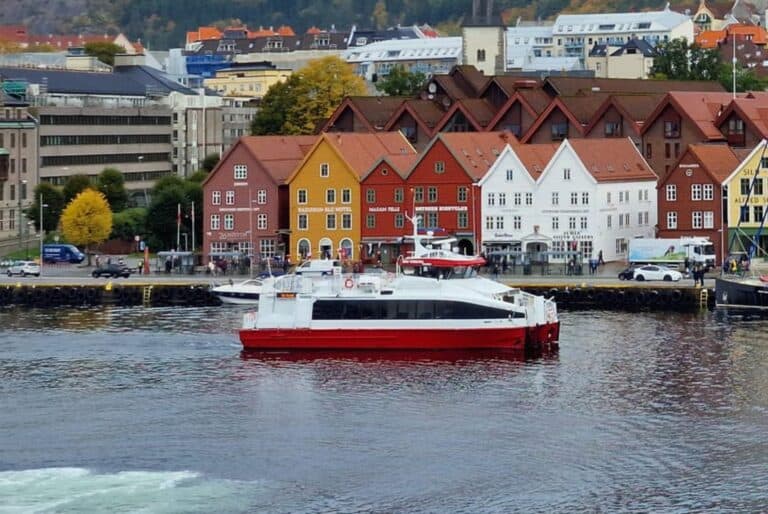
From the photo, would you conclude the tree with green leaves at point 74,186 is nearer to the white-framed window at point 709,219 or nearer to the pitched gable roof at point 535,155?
the pitched gable roof at point 535,155

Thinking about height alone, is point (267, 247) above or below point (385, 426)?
above

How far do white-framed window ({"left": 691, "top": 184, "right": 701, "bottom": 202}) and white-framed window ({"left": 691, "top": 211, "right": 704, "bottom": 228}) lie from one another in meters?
0.65

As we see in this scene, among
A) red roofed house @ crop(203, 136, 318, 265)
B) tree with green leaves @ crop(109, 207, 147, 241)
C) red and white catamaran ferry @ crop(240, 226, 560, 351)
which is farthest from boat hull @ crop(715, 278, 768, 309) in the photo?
tree with green leaves @ crop(109, 207, 147, 241)

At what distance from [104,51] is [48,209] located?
73992 mm

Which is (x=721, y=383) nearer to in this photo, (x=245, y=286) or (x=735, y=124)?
(x=245, y=286)

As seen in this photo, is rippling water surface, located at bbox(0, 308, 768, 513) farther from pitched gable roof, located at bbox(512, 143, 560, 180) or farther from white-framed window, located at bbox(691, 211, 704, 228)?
pitched gable roof, located at bbox(512, 143, 560, 180)

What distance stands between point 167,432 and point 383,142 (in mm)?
54542

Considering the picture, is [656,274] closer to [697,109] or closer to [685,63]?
[697,109]

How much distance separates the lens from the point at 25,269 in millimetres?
100062

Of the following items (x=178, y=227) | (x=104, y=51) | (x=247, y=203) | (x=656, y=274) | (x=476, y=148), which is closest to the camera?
(x=656, y=274)

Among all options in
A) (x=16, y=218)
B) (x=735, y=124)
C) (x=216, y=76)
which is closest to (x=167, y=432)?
(x=735, y=124)

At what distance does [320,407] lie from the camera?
195ft

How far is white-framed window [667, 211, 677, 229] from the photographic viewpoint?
9975 cm

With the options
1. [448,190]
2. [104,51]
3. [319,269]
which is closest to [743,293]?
[319,269]
